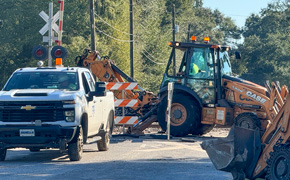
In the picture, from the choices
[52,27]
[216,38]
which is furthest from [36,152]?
[216,38]

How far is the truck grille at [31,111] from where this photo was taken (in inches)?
519

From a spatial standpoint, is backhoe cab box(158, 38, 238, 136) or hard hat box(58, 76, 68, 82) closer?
hard hat box(58, 76, 68, 82)

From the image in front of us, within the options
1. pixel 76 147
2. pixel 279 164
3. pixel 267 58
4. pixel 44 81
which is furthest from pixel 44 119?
pixel 267 58

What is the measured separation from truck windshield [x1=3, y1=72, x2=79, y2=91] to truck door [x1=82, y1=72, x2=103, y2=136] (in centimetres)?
49

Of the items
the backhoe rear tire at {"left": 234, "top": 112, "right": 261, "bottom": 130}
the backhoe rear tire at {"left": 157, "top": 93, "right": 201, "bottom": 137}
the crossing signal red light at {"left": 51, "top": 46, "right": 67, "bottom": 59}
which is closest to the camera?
the backhoe rear tire at {"left": 234, "top": 112, "right": 261, "bottom": 130}

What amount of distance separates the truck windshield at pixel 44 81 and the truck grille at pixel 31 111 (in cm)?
117

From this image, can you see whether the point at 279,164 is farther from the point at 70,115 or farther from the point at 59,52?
the point at 59,52

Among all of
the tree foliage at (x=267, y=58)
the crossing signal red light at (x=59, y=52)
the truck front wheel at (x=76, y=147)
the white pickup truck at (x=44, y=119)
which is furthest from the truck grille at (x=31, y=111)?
the tree foliage at (x=267, y=58)

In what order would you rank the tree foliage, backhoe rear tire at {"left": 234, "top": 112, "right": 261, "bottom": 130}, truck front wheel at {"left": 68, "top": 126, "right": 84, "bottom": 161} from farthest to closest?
the tree foliage, backhoe rear tire at {"left": 234, "top": 112, "right": 261, "bottom": 130}, truck front wheel at {"left": 68, "top": 126, "right": 84, "bottom": 161}

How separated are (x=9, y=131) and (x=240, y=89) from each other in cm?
811

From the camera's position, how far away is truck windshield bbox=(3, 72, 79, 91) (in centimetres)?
1438

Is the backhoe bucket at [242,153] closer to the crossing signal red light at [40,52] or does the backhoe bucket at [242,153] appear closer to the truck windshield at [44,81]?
the truck windshield at [44,81]

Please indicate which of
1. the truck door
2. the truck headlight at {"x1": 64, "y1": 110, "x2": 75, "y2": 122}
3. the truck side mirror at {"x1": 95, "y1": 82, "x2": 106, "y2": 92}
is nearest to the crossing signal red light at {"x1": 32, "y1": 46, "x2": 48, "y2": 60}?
the truck door

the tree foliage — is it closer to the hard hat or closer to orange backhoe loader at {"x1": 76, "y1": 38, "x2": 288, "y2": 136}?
orange backhoe loader at {"x1": 76, "y1": 38, "x2": 288, "y2": 136}
